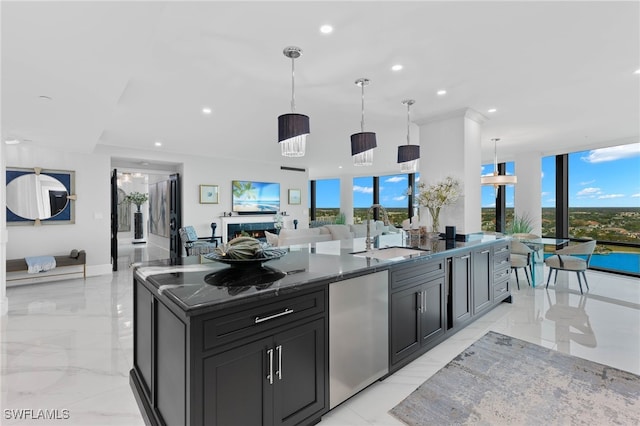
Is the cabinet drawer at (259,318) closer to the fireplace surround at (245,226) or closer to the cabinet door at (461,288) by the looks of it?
the cabinet door at (461,288)

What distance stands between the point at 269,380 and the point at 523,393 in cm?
184

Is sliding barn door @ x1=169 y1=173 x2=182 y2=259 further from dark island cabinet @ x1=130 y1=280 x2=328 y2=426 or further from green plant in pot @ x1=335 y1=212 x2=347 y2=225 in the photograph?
dark island cabinet @ x1=130 y1=280 x2=328 y2=426

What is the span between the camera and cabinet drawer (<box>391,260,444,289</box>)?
7.43 ft

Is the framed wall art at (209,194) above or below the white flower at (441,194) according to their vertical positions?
above

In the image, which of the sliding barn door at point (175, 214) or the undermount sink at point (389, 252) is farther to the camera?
the sliding barn door at point (175, 214)

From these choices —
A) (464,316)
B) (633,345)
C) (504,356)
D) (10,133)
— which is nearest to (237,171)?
(10,133)

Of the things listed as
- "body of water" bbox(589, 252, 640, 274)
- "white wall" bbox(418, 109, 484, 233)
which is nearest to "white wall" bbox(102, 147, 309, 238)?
"white wall" bbox(418, 109, 484, 233)

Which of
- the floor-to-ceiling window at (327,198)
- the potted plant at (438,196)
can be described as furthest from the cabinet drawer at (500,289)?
the floor-to-ceiling window at (327,198)

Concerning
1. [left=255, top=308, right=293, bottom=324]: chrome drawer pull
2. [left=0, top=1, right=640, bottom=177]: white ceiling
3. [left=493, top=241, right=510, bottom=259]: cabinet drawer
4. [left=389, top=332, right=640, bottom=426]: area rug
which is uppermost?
[left=0, top=1, right=640, bottom=177]: white ceiling

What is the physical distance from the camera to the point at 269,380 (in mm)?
1517

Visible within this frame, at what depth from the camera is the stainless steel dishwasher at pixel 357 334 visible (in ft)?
6.07

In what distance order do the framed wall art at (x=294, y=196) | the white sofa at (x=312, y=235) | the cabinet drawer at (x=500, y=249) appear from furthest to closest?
the framed wall art at (x=294, y=196)
the white sofa at (x=312, y=235)
the cabinet drawer at (x=500, y=249)

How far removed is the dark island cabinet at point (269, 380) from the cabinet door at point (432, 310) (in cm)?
113

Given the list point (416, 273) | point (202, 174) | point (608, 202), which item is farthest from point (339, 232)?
point (608, 202)
